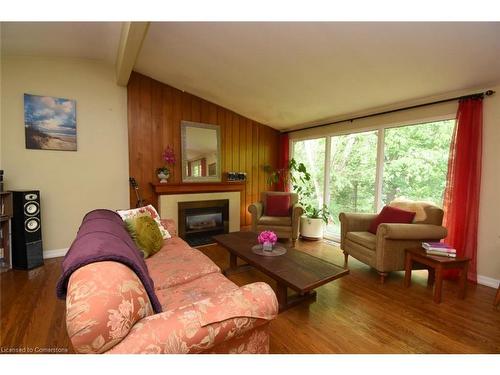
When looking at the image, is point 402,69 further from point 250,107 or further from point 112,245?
point 112,245

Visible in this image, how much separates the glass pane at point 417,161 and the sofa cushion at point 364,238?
0.88 meters

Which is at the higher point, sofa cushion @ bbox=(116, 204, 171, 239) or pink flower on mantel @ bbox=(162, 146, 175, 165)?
pink flower on mantel @ bbox=(162, 146, 175, 165)

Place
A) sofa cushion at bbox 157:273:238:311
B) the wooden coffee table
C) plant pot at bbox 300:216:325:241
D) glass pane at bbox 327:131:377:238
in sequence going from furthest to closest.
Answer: plant pot at bbox 300:216:325:241
glass pane at bbox 327:131:377:238
the wooden coffee table
sofa cushion at bbox 157:273:238:311

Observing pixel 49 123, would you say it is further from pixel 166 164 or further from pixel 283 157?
pixel 283 157

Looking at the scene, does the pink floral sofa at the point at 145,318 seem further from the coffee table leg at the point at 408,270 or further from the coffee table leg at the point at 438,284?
the coffee table leg at the point at 408,270

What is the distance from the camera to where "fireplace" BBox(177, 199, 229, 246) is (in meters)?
3.66

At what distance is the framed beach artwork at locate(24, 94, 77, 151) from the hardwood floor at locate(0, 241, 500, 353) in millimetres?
1574

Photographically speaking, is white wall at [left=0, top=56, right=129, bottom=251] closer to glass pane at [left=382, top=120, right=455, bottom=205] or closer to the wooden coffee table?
the wooden coffee table

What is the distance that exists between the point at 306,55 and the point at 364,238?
208 centimetres

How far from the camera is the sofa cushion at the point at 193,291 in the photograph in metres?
1.26

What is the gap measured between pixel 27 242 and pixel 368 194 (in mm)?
4486

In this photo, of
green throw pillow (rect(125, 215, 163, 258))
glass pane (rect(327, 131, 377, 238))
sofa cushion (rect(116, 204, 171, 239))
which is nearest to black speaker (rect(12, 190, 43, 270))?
sofa cushion (rect(116, 204, 171, 239))

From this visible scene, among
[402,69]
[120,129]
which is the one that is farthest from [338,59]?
[120,129]
